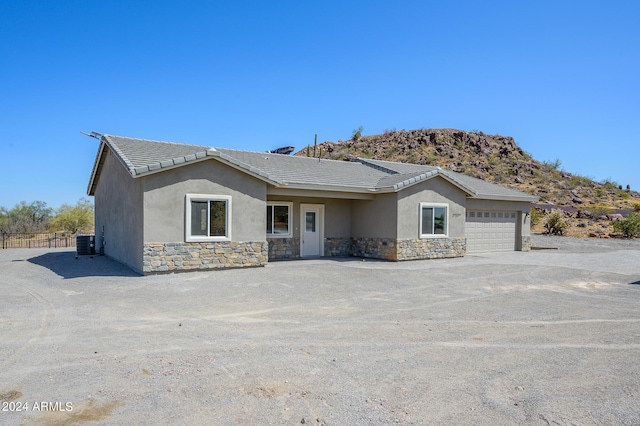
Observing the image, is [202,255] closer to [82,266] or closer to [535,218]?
[82,266]

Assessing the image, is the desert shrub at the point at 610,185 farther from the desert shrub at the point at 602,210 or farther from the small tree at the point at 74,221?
the small tree at the point at 74,221

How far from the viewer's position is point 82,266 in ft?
48.1

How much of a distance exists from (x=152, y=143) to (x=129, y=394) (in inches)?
523

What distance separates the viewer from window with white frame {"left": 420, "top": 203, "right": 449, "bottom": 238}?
1795 centimetres

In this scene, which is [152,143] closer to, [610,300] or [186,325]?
[186,325]

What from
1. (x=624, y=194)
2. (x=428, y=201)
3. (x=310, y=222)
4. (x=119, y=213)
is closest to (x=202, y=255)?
(x=119, y=213)

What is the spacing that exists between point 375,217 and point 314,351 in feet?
41.0

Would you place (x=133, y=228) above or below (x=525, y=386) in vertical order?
above

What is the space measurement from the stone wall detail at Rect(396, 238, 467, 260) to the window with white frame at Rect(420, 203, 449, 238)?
29cm

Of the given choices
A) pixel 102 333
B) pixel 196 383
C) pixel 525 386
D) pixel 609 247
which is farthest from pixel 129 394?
pixel 609 247

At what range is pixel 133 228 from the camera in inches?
538

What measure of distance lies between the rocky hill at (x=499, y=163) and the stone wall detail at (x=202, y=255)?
81.0ft

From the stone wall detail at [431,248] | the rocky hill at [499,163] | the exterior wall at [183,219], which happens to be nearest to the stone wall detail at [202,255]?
the exterior wall at [183,219]

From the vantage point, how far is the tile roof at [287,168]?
13.3 m
